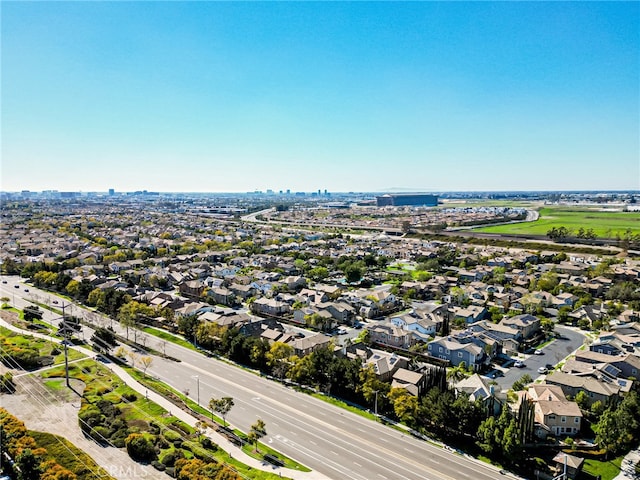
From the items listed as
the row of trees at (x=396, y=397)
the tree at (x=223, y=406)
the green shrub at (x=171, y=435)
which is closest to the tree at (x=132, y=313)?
the row of trees at (x=396, y=397)

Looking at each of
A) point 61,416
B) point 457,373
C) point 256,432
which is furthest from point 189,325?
point 457,373

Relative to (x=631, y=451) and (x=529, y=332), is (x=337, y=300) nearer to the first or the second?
(x=529, y=332)

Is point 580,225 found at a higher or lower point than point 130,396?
higher

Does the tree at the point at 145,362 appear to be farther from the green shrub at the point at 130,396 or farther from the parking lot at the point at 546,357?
the parking lot at the point at 546,357

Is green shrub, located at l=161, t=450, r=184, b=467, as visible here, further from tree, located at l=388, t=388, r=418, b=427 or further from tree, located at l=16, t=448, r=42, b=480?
tree, located at l=388, t=388, r=418, b=427

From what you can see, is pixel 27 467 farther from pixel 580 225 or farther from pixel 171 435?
pixel 580 225
